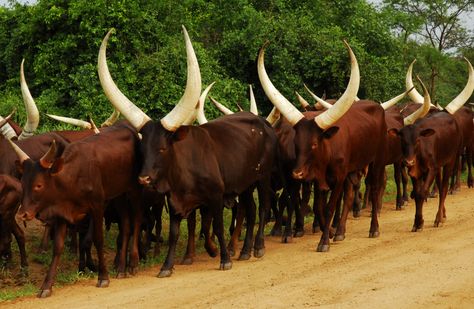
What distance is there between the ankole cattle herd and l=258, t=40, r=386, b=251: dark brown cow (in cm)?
2

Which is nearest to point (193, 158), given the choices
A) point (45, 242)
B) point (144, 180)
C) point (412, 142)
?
point (144, 180)

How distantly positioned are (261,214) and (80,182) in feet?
9.51

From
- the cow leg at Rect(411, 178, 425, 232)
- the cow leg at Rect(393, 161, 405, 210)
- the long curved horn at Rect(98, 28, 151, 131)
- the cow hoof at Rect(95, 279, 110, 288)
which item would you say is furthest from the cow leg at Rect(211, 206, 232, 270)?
the cow leg at Rect(393, 161, 405, 210)

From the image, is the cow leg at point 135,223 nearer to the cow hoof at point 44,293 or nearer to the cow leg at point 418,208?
the cow hoof at point 44,293

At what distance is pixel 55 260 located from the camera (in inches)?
342

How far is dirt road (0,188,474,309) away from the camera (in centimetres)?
774

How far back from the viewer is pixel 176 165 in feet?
30.8

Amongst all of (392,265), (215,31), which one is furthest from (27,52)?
(392,265)

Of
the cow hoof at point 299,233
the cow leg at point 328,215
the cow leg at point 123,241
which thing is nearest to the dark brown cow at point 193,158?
the cow leg at point 123,241

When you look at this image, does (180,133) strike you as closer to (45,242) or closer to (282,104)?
(282,104)

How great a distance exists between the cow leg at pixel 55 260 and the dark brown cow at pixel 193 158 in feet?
3.21

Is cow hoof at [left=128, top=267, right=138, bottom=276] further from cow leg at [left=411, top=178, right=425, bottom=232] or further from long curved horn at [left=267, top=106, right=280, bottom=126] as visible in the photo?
long curved horn at [left=267, top=106, right=280, bottom=126]

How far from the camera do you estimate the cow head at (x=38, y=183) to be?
857 cm

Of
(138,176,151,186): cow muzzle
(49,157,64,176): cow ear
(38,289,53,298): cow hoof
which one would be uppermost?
(49,157,64,176): cow ear
